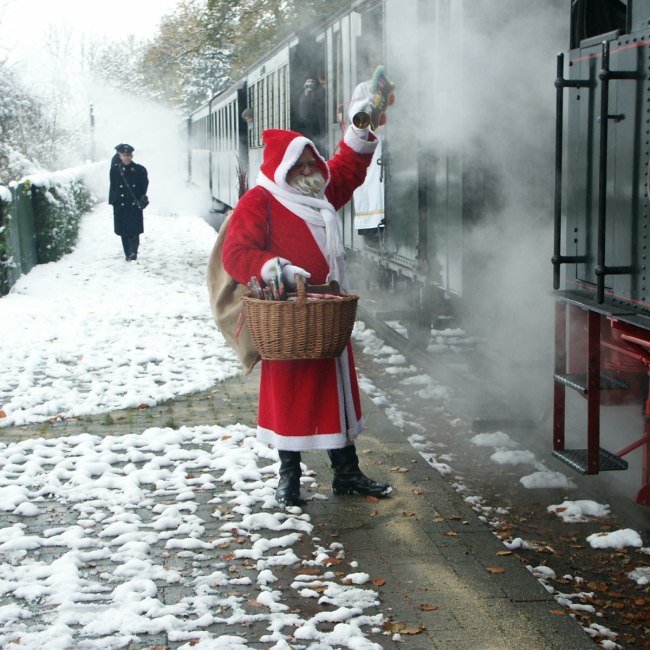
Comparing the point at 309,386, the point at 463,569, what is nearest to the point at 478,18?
the point at 309,386

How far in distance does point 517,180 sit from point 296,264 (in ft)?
8.63

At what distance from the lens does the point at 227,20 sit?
33031 mm

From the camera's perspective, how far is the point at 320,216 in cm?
485

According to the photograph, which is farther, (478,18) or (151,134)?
(151,134)

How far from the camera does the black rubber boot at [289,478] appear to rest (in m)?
4.92

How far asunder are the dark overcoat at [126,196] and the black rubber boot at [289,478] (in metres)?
11.6

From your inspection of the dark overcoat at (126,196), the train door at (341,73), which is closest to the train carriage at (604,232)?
the train door at (341,73)

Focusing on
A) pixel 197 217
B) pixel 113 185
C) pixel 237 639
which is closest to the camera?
pixel 237 639

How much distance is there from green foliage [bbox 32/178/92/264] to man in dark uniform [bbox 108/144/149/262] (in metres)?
0.97

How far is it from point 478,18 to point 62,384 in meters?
3.87

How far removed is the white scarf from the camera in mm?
4812

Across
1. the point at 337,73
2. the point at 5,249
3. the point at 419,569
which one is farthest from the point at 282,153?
the point at 5,249

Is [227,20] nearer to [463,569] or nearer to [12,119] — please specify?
[12,119]

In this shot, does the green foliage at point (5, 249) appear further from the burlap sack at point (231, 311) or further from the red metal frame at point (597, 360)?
the red metal frame at point (597, 360)
